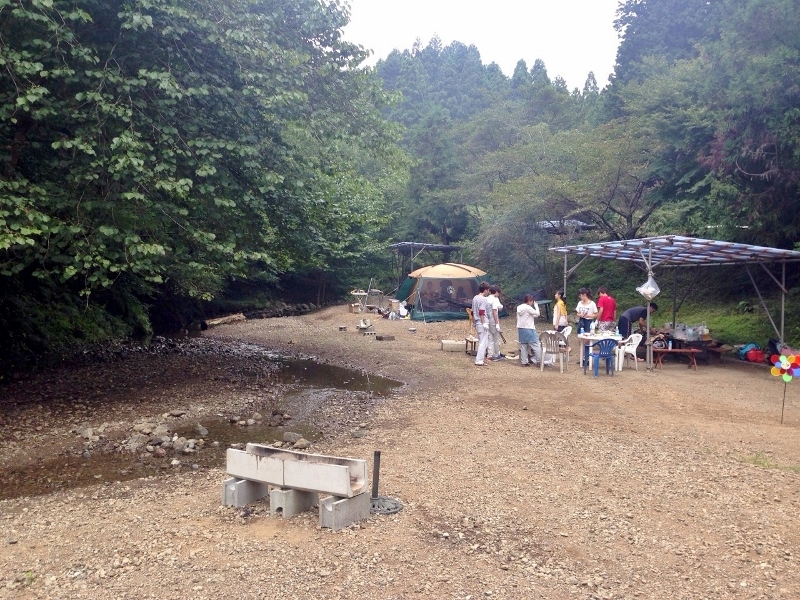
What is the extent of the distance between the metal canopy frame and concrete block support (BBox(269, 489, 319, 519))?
8.08 meters

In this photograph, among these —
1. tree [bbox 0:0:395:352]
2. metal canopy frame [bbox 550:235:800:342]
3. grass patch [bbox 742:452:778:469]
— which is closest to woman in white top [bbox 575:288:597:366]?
metal canopy frame [bbox 550:235:800:342]

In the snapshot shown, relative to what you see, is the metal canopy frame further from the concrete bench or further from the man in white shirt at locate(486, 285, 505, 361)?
the concrete bench

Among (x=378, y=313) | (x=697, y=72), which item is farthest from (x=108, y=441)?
(x=378, y=313)

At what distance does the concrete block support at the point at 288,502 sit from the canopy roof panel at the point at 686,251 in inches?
319

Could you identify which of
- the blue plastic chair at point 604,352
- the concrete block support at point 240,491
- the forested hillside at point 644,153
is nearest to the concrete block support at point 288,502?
the concrete block support at point 240,491

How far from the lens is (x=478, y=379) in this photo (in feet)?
36.3

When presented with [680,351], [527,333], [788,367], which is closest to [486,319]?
[527,333]

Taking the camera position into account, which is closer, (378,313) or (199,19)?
(199,19)

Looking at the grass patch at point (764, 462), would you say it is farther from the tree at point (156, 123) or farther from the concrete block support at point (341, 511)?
the tree at point (156, 123)

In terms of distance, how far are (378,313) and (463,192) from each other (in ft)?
26.7

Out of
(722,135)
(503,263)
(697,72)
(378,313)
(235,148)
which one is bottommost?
(378,313)

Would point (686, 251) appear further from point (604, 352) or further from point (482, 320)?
point (482, 320)

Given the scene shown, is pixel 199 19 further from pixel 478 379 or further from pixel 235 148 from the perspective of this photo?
pixel 478 379

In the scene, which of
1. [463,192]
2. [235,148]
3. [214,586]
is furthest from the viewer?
[463,192]
